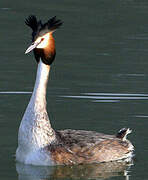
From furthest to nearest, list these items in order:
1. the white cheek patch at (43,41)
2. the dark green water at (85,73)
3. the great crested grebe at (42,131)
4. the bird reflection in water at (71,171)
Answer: the dark green water at (85,73) < the great crested grebe at (42,131) < the white cheek patch at (43,41) < the bird reflection in water at (71,171)

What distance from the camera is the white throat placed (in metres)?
13.2

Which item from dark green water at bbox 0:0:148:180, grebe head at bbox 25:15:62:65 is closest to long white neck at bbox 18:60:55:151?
grebe head at bbox 25:15:62:65

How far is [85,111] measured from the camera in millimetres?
15977

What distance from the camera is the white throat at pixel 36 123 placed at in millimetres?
13188

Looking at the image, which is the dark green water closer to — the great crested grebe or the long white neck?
the great crested grebe

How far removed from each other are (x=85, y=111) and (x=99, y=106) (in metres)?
0.53

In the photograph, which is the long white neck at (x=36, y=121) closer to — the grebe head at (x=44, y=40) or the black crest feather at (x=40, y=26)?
the grebe head at (x=44, y=40)

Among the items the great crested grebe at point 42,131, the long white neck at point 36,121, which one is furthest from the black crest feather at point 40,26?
the long white neck at point 36,121

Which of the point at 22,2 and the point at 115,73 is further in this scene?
the point at 22,2

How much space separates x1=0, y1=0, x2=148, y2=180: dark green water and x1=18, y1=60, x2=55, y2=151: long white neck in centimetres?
39

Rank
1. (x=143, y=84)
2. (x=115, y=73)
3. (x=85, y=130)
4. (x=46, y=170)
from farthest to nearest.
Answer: (x=115, y=73), (x=143, y=84), (x=85, y=130), (x=46, y=170)

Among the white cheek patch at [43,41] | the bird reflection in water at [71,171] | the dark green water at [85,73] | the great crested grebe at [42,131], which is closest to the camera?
the bird reflection in water at [71,171]

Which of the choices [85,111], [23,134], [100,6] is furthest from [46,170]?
[100,6]

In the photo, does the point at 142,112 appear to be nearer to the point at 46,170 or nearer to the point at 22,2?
the point at 46,170
